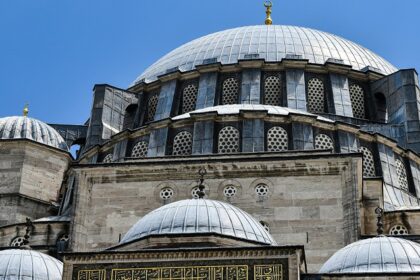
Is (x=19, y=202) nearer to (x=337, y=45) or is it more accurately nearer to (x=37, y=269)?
(x=37, y=269)

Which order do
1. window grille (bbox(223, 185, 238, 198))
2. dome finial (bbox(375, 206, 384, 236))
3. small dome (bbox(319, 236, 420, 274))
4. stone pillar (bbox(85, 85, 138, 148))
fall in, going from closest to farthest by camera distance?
small dome (bbox(319, 236, 420, 274)) < dome finial (bbox(375, 206, 384, 236)) < window grille (bbox(223, 185, 238, 198)) < stone pillar (bbox(85, 85, 138, 148))

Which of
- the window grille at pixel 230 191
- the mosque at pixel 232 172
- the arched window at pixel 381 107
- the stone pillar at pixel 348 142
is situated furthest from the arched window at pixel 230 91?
the window grille at pixel 230 191

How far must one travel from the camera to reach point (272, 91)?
132ft

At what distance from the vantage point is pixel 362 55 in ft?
145

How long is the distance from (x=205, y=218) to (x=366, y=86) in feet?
58.7

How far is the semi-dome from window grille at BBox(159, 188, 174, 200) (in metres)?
11.7

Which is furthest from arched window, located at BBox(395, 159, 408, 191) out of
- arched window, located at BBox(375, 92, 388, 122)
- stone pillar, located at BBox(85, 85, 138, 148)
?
stone pillar, located at BBox(85, 85, 138, 148)

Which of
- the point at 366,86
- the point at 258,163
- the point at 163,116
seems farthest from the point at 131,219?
the point at 366,86

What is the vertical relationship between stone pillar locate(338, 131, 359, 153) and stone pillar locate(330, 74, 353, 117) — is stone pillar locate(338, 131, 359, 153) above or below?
below

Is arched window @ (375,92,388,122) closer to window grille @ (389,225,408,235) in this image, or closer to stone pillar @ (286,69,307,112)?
stone pillar @ (286,69,307,112)

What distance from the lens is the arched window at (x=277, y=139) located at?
3436 cm

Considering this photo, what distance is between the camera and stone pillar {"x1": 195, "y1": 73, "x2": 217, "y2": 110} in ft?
129

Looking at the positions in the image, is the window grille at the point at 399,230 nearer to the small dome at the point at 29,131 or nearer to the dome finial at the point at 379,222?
the dome finial at the point at 379,222

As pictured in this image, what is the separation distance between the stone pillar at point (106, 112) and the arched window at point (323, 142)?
9.05m
